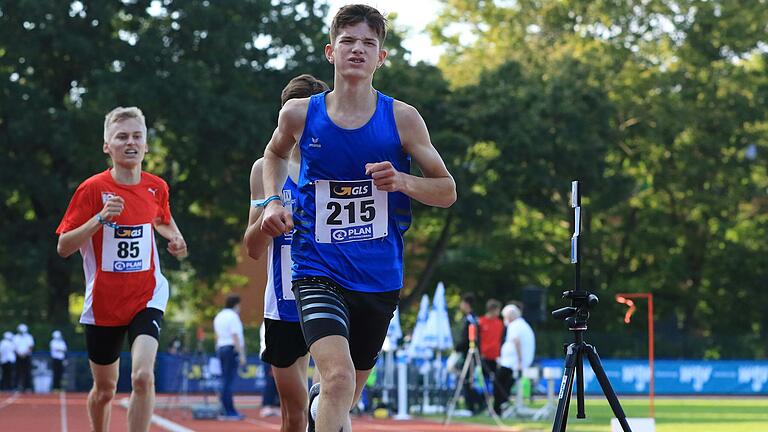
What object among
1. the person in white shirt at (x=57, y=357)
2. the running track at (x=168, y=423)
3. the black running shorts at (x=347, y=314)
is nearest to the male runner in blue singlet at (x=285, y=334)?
the black running shorts at (x=347, y=314)

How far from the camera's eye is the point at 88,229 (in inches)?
369

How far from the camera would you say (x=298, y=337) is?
8164 mm

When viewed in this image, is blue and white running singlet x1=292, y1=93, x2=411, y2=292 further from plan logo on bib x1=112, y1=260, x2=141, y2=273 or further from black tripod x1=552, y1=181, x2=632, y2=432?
plan logo on bib x1=112, y1=260, x2=141, y2=273

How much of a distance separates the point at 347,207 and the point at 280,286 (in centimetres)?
163

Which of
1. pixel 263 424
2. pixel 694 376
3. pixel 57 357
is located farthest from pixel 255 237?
pixel 694 376

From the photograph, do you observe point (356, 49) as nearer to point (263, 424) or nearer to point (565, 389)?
point (565, 389)

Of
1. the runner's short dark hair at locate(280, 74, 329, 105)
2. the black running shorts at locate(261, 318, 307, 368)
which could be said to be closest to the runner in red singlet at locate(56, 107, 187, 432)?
the black running shorts at locate(261, 318, 307, 368)

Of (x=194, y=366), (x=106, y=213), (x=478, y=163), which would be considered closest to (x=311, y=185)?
(x=106, y=213)

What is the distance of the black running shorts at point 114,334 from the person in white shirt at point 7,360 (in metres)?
32.6

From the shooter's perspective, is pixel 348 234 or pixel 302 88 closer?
pixel 348 234

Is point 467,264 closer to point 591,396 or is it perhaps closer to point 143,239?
point 591,396

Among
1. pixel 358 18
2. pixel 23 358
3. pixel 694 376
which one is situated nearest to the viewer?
pixel 358 18

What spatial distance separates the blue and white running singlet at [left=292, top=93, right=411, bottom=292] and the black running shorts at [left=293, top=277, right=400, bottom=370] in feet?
0.14

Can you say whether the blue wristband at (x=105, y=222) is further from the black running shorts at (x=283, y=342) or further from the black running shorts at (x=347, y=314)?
the black running shorts at (x=347, y=314)
